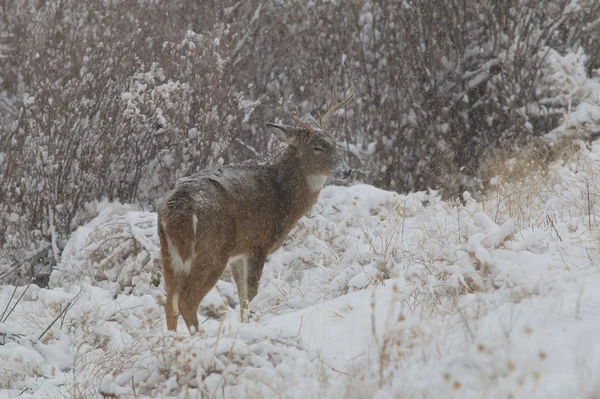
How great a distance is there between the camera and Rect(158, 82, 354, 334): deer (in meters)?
4.95

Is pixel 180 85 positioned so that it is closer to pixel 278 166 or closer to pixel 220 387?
pixel 278 166

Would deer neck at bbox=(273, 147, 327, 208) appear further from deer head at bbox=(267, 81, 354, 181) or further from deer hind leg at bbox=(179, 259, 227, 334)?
deer hind leg at bbox=(179, 259, 227, 334)

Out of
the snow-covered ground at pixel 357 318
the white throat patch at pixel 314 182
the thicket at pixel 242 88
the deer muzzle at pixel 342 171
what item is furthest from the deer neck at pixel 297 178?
the thicket at pixel 242 88

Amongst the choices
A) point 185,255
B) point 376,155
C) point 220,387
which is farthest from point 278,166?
point 376,155

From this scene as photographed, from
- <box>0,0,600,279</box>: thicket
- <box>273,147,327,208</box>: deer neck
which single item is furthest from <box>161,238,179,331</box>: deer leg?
<box>0,0,600,279</box>: thicket

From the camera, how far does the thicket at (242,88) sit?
9109 millimetres

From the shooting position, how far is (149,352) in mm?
3684

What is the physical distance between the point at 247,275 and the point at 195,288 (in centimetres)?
95

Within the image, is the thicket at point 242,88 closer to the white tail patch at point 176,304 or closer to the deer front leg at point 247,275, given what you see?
the deer front leg at point 247,275

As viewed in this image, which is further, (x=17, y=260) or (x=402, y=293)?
(x=17, y=260)

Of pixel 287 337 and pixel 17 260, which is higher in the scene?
pixel 287 337

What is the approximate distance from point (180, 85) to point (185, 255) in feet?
16.7

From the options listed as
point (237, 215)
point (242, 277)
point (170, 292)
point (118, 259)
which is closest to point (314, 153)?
point (242, 277)

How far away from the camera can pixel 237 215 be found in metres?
5.51
